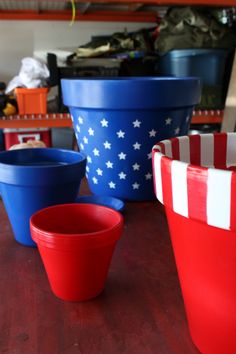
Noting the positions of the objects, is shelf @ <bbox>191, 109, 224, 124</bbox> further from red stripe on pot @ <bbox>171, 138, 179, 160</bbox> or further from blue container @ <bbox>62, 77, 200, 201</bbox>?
red stripe on pot @ <bbox>171, 138, 179, 160</bbox>

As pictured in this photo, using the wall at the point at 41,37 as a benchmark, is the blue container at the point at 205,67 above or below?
below

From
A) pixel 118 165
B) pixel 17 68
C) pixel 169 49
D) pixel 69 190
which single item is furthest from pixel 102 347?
pixel 17 68

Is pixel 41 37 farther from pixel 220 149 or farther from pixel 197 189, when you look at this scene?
pixel 197 189

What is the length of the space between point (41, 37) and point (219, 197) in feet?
8.08

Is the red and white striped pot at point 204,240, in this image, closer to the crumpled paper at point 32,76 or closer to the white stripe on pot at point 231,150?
the white stripe on pot at point 231,150

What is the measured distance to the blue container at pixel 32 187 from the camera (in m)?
0.42

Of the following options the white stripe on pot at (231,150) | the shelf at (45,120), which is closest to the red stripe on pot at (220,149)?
the white stripe on pot at (231,150)

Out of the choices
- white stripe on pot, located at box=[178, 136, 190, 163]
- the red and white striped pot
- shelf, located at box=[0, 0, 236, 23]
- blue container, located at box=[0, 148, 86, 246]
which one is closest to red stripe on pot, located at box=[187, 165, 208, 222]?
the red and white striped pot

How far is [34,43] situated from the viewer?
96.3 inches

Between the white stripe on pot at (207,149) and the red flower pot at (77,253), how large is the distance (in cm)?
9

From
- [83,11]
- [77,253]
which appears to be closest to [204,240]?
[77,253]

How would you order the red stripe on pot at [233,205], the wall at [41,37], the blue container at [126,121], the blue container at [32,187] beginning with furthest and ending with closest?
1. the wall at [41,37]
2. the blue container at [126,121]
3. the blue container at [32,187]
4. the red stripe on pot at [233,205]

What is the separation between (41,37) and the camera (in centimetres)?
244

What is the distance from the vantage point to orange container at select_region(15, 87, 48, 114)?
6.20 feet
